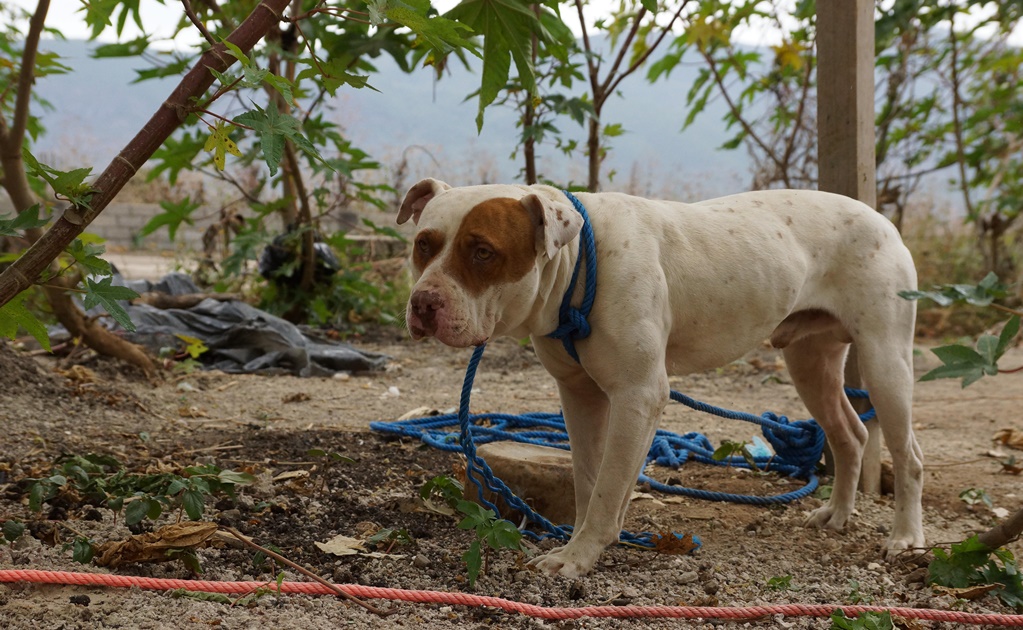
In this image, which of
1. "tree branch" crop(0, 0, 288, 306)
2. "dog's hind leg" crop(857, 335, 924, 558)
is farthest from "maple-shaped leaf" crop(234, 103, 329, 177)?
"dog's hind leg" crop(857, 335, 924, 558)

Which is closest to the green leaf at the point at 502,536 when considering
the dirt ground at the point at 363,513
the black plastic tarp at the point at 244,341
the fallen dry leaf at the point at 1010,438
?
the dirt ground at the point at 363,513

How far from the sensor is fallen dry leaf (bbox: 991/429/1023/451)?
164 inches

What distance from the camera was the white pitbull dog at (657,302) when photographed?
2250 mm

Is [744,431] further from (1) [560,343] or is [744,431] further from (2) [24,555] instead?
(2) [24,555]

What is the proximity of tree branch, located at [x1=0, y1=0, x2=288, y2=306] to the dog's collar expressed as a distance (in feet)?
3.05

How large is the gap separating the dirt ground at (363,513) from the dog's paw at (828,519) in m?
0.06

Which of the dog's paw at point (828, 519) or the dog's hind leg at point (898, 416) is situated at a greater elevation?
the dog's hind leg at point (898, 416)

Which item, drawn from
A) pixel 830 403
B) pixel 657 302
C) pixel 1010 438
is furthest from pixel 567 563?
pixel 1010 438

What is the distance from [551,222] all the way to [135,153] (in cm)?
98

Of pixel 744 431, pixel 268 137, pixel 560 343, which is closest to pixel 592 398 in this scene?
pixel 560 343

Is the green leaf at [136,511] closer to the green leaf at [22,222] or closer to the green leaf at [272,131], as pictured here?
the green leaf at [22,222]

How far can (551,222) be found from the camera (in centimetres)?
223

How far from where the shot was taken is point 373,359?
6078mm

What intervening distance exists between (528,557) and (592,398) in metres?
0.51
